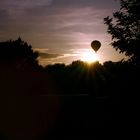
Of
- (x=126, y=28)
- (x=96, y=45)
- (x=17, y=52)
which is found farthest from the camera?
(x=17, y=52)

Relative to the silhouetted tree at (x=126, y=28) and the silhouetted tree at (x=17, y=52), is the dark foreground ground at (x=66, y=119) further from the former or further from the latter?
the silhouetted tree at (x=17, y=52)

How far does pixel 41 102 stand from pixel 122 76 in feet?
31.6

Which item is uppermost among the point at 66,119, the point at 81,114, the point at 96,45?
the point at 96,45

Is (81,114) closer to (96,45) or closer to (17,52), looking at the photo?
(96,45)

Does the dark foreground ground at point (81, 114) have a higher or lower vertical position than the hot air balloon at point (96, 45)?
lower

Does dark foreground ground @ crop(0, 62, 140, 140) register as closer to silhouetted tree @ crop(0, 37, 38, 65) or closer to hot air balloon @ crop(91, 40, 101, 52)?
hot air balloon @ crop(91, 40, 101, 52)

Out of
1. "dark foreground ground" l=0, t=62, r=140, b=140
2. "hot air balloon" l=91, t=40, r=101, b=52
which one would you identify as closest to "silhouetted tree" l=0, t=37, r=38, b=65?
"hot air balloon" l=91, t=40, r=101, b=52

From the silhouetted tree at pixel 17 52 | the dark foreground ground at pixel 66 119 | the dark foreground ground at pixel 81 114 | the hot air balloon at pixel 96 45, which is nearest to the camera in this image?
the dark foreground ground at pixel 66 119

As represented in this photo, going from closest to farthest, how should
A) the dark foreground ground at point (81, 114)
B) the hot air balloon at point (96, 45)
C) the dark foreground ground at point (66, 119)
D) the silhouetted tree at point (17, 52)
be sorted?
the dark foreground ground at point (66, 119)
the dark foreground ground at point (81, 114)
the hot air balloon at point (96, 45)
the silhouetted tree at point (17, 52)

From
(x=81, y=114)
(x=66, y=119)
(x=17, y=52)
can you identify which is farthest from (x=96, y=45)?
(x=17, y=52)

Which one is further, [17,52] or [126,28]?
[17,52]

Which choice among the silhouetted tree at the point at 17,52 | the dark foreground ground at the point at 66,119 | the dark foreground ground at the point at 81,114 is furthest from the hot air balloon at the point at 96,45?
the silhouetted tree at the point at 17,52

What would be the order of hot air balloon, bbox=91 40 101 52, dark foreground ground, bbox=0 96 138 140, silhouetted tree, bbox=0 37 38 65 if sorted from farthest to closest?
silhouetted tree, bbox=0 37 38 65, hot air balloon, bbox=91 40 101 52, dark foreground ground, bbox=0 96 138 140

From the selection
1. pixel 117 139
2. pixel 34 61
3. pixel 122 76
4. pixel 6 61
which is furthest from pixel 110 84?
pixel 34 61
